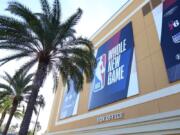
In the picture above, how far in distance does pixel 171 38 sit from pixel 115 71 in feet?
21.9

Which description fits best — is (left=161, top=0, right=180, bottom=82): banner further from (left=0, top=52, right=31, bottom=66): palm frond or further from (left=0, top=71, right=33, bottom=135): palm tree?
(left=0, top=71, right=33, bottom=135): palm tree

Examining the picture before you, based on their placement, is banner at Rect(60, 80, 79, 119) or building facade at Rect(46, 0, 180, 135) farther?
banner at Rect(60, 80, 79, 119)

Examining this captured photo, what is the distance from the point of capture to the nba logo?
21.2 m

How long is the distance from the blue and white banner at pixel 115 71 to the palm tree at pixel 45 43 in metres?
2.52

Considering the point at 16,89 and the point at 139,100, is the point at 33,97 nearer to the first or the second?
the point at 139,100

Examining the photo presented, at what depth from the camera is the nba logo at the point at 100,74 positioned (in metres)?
21.2

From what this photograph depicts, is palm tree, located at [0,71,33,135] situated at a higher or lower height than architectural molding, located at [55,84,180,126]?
higher

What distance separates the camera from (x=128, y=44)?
61.2 feet

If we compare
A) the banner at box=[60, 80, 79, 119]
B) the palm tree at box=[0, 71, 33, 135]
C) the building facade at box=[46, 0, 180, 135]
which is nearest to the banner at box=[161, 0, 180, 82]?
the building facade at box=[46, 0, 180, 135]

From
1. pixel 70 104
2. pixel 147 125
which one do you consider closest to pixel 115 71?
pixel 147 125

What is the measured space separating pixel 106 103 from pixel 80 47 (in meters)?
5.29

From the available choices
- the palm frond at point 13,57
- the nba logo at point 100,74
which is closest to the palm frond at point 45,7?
the palm frond at point 13,57

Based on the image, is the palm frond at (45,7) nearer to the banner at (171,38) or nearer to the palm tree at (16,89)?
the banner at (171,38)

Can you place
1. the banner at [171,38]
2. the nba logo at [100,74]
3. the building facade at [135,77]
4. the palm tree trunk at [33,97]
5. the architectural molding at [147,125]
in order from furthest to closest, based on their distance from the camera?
the nba logo at [100,74] < the palm tree trunk at [33,97] < the building facade at [135,77] < the banner at [171,38] < the architectural molding at [147,125]
